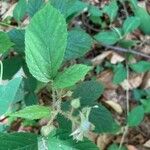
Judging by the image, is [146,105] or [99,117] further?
[146,105]

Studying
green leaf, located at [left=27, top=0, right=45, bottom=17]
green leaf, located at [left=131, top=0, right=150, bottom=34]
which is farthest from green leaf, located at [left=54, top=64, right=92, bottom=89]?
green leaf, located at [left=131, top=0, right=150, bottom=34]

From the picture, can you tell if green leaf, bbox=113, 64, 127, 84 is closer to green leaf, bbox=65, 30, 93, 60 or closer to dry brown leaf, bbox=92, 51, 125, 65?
dry brown leaf, bbox=92, 51, 125, 65

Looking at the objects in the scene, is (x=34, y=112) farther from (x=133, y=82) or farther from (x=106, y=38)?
(x=133, y=82)

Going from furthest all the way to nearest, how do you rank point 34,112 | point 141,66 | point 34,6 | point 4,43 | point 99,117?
1. point 141,66
2. point 99,117
3. point 34,6
4. point 4,43
5. point 34,112

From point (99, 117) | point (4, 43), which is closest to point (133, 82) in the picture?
point (99, 117)

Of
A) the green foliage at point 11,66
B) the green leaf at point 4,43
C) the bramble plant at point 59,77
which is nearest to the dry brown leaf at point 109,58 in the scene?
the bramble plant at point 59,77

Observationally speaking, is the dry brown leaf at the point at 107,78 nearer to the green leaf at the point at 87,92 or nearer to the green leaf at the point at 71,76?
the green leaf at the point at 87,92
